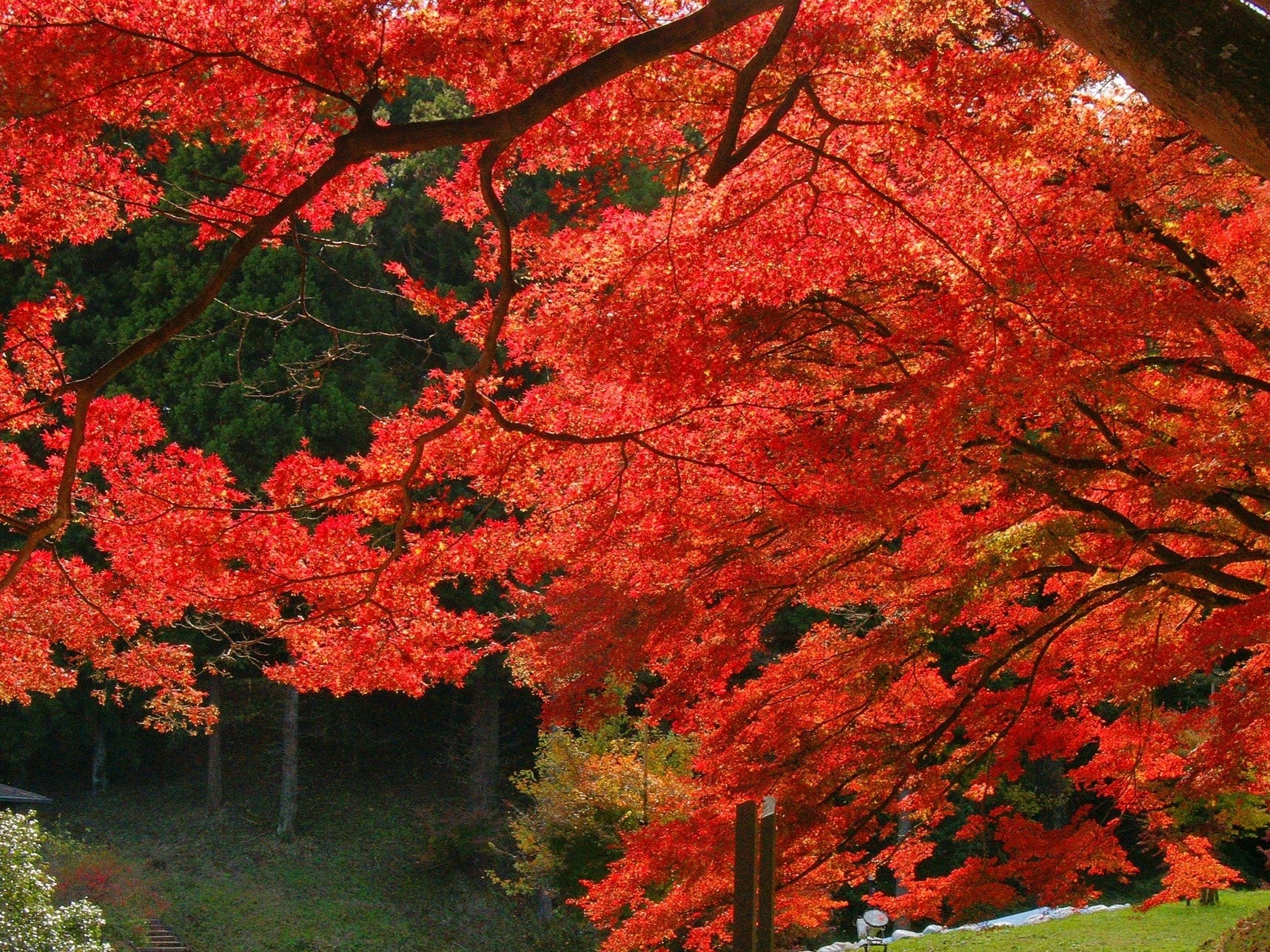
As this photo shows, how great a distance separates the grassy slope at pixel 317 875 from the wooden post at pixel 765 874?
38.8 feet

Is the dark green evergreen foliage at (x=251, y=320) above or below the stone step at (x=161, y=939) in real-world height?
above

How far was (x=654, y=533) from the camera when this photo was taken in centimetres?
570

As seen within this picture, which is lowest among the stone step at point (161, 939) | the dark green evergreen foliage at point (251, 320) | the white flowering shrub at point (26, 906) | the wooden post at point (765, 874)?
the stone step at point (161, 939)

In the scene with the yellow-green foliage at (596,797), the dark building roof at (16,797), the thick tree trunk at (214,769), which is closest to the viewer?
the dark building roof at (16,797)

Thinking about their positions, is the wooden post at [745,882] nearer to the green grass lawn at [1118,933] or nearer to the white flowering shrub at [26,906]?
the white flowering shrub at [26,906]

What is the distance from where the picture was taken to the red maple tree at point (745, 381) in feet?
13.9

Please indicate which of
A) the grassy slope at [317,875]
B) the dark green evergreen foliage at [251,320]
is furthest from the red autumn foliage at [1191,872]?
the dark green evergreen foliage at [251,320]

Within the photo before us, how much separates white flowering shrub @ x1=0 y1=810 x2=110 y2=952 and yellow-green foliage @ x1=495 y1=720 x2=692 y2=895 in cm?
506

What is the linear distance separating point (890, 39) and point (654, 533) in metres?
2.56

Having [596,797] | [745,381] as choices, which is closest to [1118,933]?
[596,797]

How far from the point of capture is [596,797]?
41.4ft

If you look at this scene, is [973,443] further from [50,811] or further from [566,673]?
[50,811]

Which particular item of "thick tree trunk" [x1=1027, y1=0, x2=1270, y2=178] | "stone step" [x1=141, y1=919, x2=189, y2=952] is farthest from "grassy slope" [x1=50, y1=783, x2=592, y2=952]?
"thick tree trunk" [x1=1027, y1=0, x2=1270, y2=178]

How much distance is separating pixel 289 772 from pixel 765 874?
15038 millimetres
